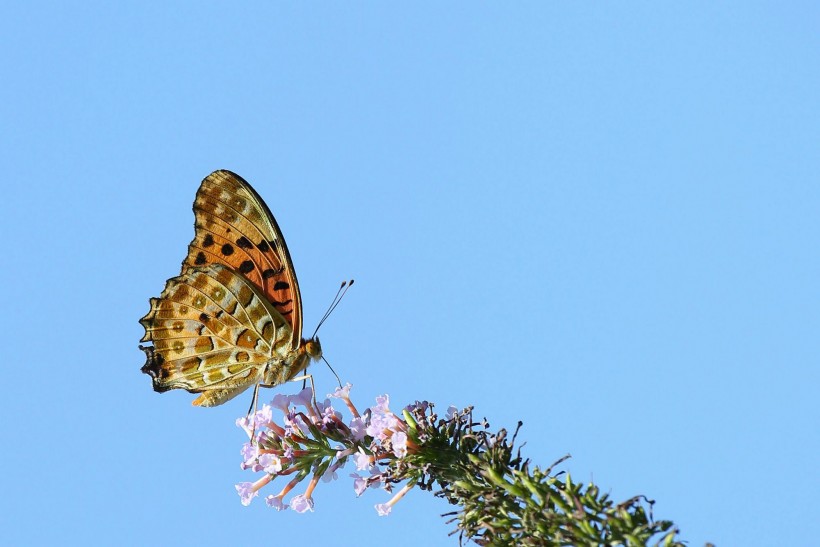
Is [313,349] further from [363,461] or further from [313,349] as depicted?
[363,461]

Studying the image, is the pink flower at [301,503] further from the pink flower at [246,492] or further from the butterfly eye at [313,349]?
the butterfly eye at [313,349]

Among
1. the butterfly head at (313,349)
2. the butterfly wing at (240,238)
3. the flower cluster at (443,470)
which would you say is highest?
the butterfly wing at (240,238)

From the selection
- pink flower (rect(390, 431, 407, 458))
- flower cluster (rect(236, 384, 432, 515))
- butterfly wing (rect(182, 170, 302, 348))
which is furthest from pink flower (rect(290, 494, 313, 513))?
butterfly wing (rect(182, 170, 302, 348))

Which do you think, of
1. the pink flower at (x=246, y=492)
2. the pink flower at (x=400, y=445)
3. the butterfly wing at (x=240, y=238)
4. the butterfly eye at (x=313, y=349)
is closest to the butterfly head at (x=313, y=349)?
the butterfly eye at (x=313, y=349)

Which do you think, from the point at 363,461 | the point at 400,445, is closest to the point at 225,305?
the point at 363,461

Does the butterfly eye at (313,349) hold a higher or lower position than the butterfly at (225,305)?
lower

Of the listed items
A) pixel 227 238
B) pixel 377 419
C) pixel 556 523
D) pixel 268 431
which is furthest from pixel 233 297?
pixel 556 523
